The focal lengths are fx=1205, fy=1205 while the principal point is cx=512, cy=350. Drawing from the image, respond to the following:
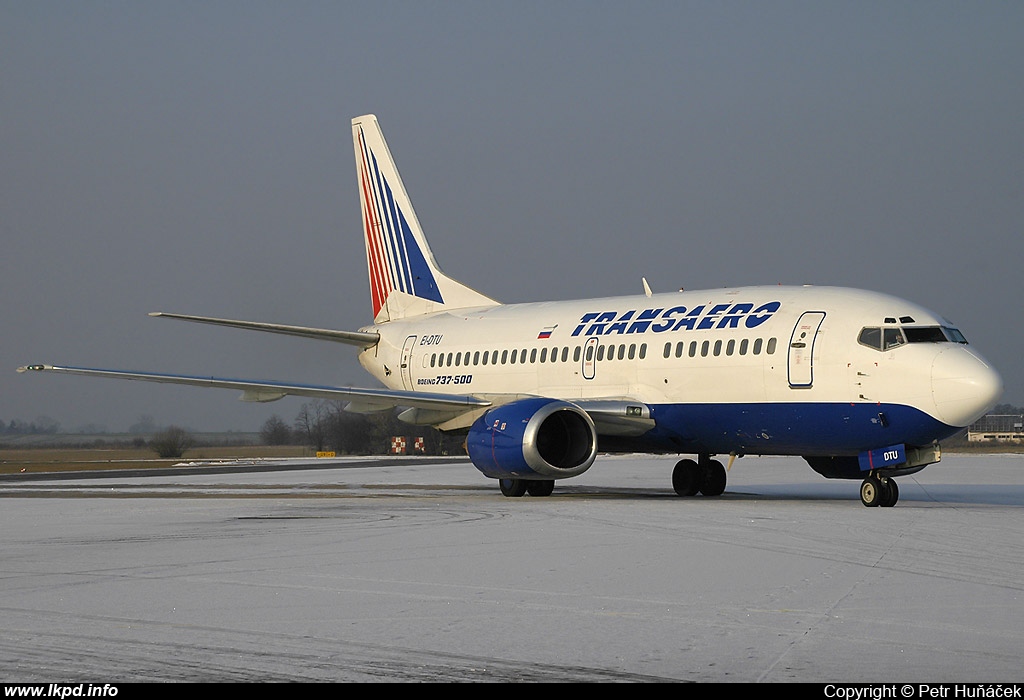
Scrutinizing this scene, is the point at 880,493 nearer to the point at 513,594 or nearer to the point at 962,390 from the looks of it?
the point at 962,390

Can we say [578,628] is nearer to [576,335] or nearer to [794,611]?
[794,611]

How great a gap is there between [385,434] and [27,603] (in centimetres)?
6752

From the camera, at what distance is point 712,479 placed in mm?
23812

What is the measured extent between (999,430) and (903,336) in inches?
3740

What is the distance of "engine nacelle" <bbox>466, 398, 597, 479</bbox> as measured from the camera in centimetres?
2075

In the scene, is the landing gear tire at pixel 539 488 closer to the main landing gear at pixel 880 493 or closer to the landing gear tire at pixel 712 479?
the landing gear tire at pixel 712 479

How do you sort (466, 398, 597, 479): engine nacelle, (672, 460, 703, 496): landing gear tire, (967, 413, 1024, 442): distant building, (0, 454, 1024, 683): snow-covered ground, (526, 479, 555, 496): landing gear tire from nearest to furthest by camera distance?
(0, 454, 1024, 683): snow-covered ground
(466, 398, 597, 479): engine nacelle
(526, 479, 555, 496): landing gear tire
(672, 460, 703, 496): landing gear tire
(967, 413, 1024, 442): distant building

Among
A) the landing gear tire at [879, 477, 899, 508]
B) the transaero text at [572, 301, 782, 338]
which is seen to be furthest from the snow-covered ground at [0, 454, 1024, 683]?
the transaero text at [572, 301, 782, 338]

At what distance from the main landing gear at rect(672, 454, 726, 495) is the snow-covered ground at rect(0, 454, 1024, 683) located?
4.91 meters

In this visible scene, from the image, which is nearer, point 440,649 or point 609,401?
point 440,649

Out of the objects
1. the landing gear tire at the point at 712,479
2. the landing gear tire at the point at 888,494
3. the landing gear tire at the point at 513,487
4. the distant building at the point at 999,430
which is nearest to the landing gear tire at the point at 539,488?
the landing gear tire at the point at 513,487

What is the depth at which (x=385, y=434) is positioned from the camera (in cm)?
7600

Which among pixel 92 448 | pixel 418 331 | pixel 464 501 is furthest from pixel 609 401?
pixel 92 448

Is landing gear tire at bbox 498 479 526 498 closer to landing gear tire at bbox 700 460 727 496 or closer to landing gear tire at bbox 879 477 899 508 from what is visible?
landing gear tire at bbox 700 460 727 496
